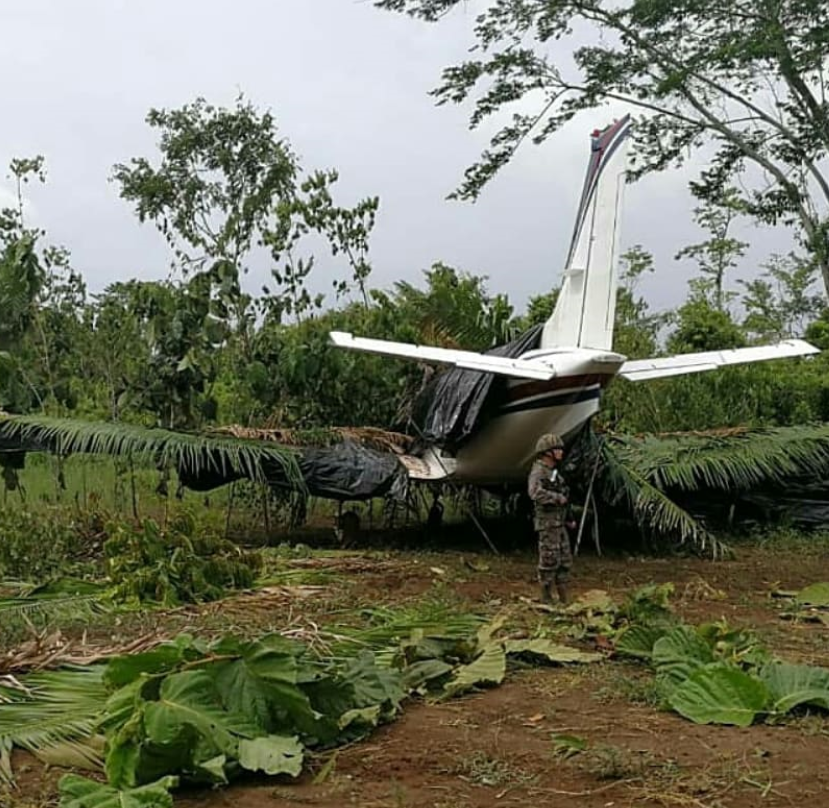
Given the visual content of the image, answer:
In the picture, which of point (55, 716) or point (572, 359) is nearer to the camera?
point (55, 716)

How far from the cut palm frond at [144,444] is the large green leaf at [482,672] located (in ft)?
17.4

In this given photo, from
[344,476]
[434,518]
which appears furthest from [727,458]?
[344,476]

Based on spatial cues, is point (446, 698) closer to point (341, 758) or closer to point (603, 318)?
point (341, 758)

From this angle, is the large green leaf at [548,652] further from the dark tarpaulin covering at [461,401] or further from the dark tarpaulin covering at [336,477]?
the dark tarpaulin covering at [336,477]

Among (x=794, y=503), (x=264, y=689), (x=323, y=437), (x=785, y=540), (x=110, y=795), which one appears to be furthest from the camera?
(x=794, y=503)

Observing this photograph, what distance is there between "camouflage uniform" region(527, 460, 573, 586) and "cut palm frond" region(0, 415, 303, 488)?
12.0 feet

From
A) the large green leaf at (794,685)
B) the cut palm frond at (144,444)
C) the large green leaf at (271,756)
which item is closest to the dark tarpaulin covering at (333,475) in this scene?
the cut palm frond at (144,444)

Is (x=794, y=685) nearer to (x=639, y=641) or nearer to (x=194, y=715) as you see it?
(x=639, y=641)

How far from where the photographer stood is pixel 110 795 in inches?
142

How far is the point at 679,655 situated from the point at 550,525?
94.1 inches

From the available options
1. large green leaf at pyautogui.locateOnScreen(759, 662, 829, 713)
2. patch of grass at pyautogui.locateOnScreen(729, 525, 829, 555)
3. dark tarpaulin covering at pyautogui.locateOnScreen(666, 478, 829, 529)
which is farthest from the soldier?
dark tarpaulin covering at pyautogui.locateOnScreen(666, 478, 829, 529)

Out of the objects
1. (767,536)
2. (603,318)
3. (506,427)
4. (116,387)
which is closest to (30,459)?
(116,387)

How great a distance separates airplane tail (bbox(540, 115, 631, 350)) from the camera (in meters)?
10.1

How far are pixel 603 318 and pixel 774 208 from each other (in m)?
9.72
